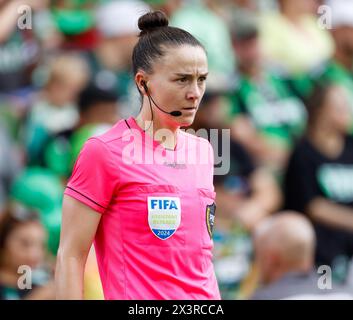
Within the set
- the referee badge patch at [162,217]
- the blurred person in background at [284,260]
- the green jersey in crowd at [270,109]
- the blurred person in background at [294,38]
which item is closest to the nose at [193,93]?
the referee badge patch at [162,217]

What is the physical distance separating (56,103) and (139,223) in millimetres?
3803

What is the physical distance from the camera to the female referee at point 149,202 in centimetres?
368

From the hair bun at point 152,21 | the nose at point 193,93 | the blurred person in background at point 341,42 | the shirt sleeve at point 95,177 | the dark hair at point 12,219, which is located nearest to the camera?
the shirt sleeve at point 95,177

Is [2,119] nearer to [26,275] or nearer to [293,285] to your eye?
[26,275]

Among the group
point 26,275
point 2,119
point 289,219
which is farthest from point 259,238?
point 2,119

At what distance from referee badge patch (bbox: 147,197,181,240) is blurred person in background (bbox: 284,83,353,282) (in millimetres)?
3842

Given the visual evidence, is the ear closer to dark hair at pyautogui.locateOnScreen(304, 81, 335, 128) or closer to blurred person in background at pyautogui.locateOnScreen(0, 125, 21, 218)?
blurred person in background at pyautogui.locateOnScreen(0, 125, 21, 218)

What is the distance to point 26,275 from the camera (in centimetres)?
654

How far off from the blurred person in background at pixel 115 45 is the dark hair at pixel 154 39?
11.8 ft

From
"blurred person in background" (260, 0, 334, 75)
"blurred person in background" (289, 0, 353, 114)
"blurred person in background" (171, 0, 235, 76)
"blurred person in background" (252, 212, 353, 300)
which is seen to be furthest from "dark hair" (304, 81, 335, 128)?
"blurred person in background" (252, 212, 353, 300)

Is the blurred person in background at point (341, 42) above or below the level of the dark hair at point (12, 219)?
above

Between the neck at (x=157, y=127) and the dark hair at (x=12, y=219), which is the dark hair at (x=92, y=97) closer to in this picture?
the dark hair at (x=12, y=219)

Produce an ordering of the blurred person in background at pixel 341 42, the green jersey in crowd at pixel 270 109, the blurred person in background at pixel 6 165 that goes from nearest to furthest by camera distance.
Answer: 1. the blurred person in background at pixel 6 165
2. the green jersey in crowd at pixel 270 109
3. the blurred person in background at pixel 341 42

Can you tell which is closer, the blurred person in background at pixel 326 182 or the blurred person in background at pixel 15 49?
the blurred person in background at pixel 15 49
